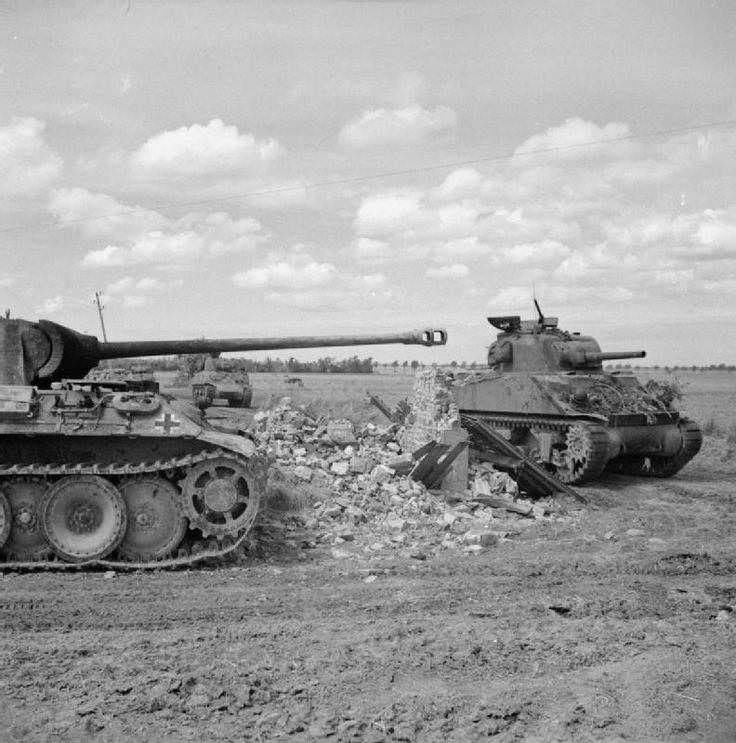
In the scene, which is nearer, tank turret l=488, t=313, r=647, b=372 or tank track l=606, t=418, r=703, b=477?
tank track l=606, t=418, r=703, b=477

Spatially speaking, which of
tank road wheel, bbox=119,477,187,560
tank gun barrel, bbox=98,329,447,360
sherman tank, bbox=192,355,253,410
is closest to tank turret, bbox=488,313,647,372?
tank gun barrel, bbox=98,329,447,360

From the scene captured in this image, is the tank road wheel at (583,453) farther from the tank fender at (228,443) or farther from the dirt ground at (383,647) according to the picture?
the tank fender at (228,443)

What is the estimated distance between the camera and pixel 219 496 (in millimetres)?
8758

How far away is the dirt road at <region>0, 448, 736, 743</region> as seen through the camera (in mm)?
4848

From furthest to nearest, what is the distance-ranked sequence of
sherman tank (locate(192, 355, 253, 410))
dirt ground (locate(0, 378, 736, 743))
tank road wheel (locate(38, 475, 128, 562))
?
1. sherman tank (locate(192, 355, 253, 410))
2. tank road wheel (locate(38, 475, 128, 562))
3. dirt ground (locate(0, 378, 736, 743))

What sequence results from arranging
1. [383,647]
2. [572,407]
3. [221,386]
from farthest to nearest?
[221,386]
[572,407]
[383,647]

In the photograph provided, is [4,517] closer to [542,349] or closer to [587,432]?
[587,432]

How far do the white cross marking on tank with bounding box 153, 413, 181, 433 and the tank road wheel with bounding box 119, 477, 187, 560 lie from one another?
0.64 meters

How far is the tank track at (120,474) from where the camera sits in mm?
8578

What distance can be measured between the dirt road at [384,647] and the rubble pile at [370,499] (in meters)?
0.42

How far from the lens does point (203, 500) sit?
8758 millimetres

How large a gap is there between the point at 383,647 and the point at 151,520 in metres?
3.71

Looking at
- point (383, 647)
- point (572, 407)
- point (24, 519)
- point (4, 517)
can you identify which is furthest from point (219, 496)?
point (572, 407)

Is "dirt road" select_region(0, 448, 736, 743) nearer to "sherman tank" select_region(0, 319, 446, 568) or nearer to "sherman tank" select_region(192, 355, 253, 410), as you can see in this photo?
"sherman tank" select_region(0, 319, 446, 568)
